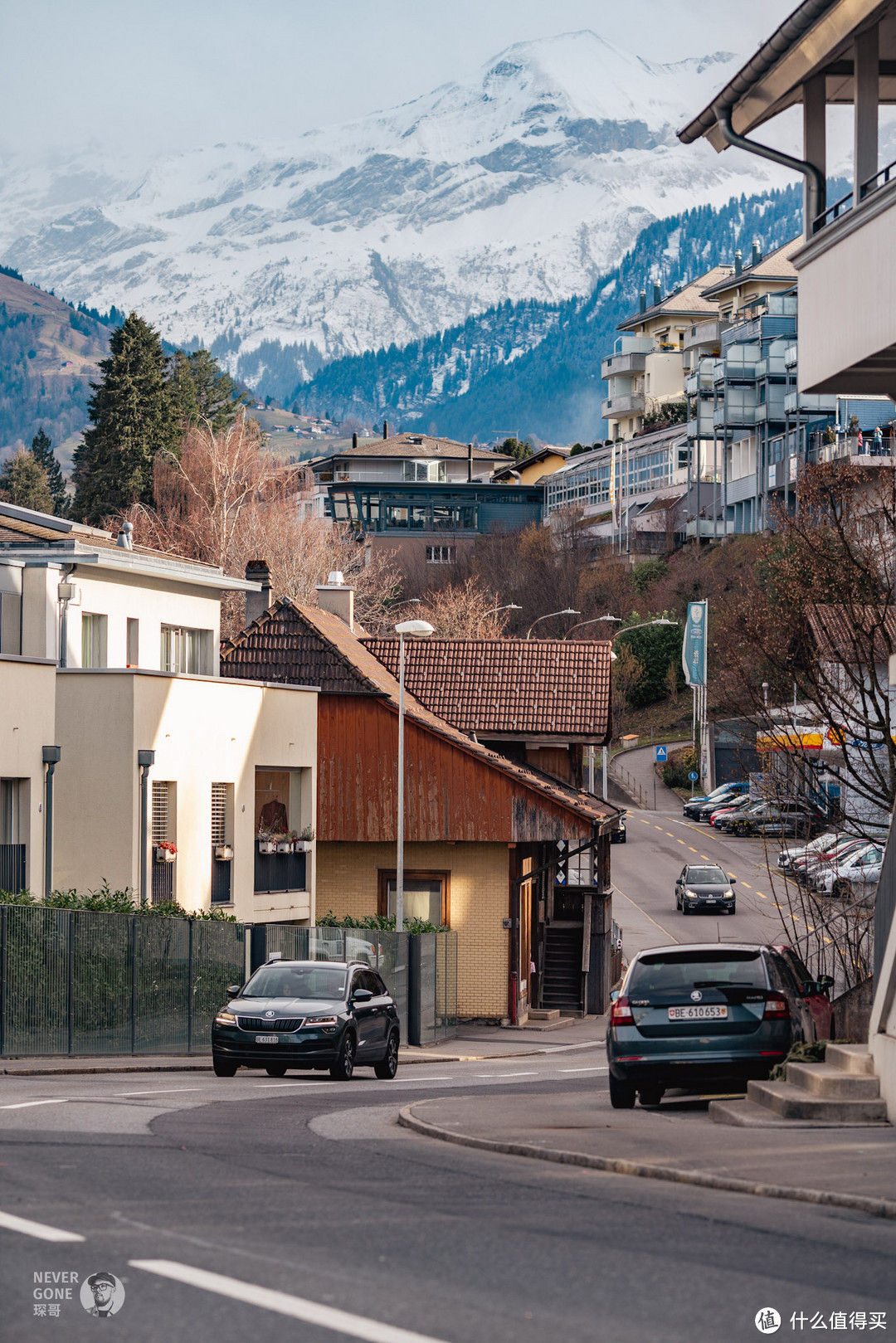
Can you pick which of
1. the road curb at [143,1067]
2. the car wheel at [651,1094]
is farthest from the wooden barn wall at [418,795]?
the car wheel at [651,1094]

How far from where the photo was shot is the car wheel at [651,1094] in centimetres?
1736

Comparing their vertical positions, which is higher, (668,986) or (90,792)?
(90,792)

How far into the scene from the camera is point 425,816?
135ft

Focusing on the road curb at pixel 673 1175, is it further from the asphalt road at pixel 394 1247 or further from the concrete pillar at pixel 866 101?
the concrete pillar at pixel 866 101

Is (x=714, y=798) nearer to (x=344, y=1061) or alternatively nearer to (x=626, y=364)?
(x=344, y=1061)

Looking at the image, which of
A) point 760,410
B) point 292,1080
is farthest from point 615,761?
point 292,1080

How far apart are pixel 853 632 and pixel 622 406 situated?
14113 cm

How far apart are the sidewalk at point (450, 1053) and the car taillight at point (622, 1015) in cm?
890

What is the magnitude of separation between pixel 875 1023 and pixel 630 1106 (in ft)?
11.6

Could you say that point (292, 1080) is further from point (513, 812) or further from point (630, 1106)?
point (513, 812)

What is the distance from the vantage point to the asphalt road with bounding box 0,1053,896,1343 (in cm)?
712

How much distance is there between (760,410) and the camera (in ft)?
360

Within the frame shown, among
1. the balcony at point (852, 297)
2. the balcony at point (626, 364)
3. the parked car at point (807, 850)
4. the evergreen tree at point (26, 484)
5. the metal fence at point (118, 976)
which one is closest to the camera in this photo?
the balcony at point (852, 297)

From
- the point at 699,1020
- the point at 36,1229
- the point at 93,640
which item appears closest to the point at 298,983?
the point at 699,1020
